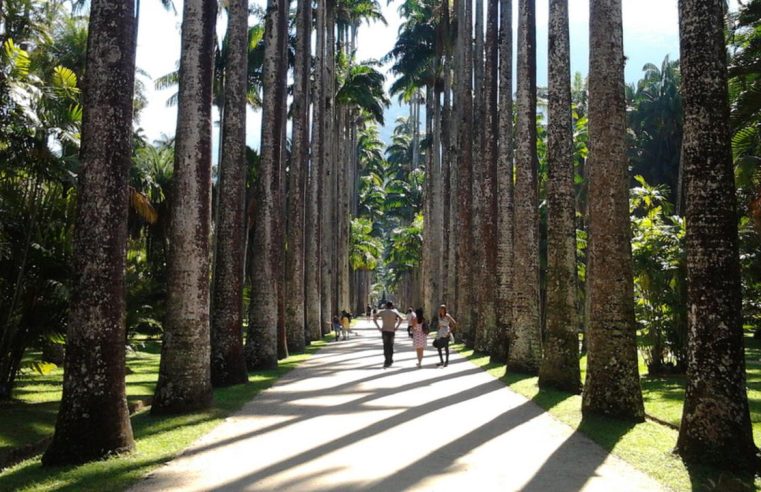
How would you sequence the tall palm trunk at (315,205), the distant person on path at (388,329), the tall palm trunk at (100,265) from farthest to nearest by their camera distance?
the tall palm trunk at (315,205) < the distant person on path at (388,329) < the tall palm trunk at (100,265)

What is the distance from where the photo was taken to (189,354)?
10.1 meters

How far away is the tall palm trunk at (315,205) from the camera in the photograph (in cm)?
2647

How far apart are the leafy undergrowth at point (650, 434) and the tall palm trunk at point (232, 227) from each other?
604 cm

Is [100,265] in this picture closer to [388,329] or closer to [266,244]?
[266,244]

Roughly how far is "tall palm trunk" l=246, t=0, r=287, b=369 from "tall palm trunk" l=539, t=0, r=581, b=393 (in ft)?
24.8

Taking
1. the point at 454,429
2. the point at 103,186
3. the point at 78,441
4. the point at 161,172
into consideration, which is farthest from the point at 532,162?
the point at 161,172

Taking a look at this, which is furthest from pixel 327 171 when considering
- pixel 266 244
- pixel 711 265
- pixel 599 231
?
pixel 711 265

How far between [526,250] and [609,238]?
5.89 m

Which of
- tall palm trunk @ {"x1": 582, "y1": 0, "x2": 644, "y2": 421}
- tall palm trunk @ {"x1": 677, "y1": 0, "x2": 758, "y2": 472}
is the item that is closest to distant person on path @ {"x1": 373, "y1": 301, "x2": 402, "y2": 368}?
tall palm trunk @ {"x1": 582, "y1": 0, "x2": 644, "y2": 421}

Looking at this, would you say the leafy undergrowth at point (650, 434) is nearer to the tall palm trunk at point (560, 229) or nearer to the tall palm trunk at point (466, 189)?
the tall palm trunk at point (560, 229)

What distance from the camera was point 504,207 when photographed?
706 inches

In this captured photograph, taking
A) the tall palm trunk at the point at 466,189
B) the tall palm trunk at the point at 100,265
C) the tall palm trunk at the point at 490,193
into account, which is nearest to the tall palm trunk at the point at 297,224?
the tall palm trunk at the point at 490,193

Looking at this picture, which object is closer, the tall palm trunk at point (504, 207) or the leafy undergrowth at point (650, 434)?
the leafy undergrowth at point (650, 434)

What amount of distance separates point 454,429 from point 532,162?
868 cm
